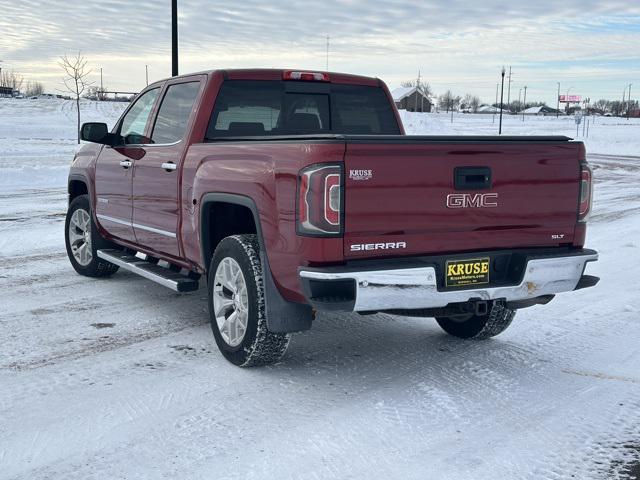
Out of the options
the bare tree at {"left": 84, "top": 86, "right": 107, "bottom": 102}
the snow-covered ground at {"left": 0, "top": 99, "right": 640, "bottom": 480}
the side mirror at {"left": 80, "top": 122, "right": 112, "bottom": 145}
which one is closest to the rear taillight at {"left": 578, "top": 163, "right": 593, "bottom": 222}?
the snow-covered ground at {"left": 0, "top": 99, "right": 640, "bottom": 480}

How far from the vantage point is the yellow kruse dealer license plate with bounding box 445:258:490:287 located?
14.3ft

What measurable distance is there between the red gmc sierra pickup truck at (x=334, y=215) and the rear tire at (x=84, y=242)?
141 cm

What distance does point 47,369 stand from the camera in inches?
189

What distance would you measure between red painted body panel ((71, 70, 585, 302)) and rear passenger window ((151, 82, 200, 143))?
20.3 inches

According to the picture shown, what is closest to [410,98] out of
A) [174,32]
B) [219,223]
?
[174,32]

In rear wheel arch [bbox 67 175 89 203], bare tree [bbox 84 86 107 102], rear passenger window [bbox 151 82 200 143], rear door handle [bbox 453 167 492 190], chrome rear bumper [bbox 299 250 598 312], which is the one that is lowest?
chrome rear bumper [bbox 299 250 598 312]

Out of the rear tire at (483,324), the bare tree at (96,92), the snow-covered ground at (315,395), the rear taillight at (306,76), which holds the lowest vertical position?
the snow-covered ground at (315,395)

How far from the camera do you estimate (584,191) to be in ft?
15.8

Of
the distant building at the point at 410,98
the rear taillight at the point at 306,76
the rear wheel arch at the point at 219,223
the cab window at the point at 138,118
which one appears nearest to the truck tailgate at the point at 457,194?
the rear wheel arch at the point at 219,223

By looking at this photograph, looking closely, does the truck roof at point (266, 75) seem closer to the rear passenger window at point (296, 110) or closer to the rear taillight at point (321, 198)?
the rear passenger window at point (296, 110)

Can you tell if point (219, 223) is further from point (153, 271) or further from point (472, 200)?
point (472, 200)

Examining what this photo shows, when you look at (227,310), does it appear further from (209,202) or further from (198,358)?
(209,202)

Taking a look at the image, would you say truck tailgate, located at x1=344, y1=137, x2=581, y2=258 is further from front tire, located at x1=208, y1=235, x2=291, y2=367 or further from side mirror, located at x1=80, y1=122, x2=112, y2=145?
side mirror, located at x1=80, y1=122, x2=112, y2=145

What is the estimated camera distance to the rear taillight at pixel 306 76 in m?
6.03
